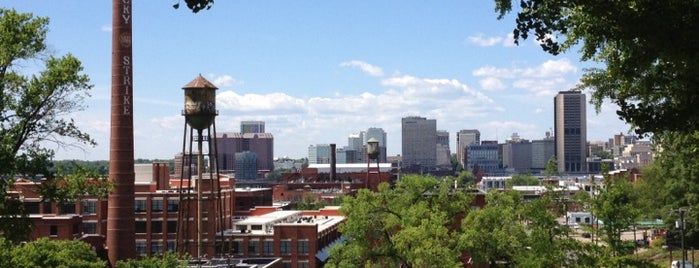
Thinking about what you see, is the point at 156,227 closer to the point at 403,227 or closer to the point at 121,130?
the point at 121,130

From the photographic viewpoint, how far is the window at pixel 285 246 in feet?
239

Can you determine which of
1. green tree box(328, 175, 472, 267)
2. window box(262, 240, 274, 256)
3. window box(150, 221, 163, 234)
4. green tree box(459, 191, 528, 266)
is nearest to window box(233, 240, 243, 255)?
window box(262, 240, 274, 256)

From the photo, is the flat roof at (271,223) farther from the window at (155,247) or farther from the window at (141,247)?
the window at (141,247)

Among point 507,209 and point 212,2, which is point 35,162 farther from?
point 507,209

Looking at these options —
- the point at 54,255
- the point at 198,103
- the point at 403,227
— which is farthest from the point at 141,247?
the point at 403,227

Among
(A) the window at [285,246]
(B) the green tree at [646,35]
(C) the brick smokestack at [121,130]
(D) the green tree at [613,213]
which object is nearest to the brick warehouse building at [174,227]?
(A) the window at [285,246]

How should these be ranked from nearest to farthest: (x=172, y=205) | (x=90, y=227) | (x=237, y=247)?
1. (x=237, y=247)
2. (x=90, y=227)
3. (x=172, y=205)

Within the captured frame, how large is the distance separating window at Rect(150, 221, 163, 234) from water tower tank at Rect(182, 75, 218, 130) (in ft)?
66.7

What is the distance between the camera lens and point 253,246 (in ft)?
244

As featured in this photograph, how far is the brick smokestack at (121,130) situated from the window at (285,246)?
17352 mm

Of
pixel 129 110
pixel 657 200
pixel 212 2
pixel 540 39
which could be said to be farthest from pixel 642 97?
pixel 657 200

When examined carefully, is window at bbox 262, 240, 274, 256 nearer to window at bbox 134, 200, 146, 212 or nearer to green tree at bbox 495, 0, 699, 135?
window at bbox 134, 200, 146, 212

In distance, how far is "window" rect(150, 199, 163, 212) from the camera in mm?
80688

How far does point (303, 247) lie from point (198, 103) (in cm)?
1663
